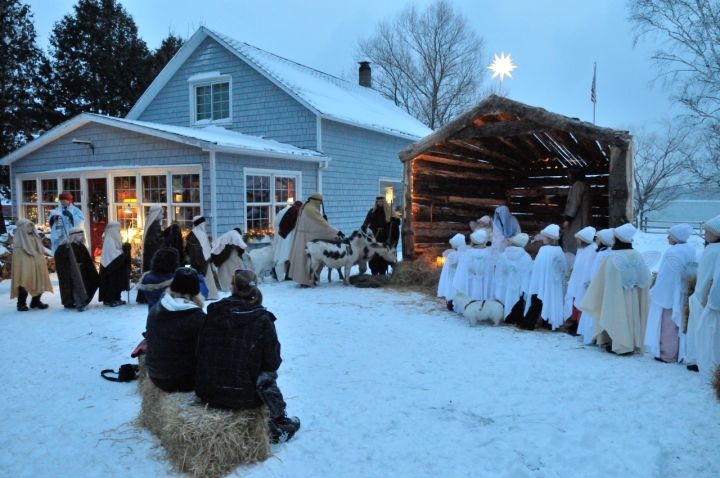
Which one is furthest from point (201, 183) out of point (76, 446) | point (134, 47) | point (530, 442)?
point (134, 47)

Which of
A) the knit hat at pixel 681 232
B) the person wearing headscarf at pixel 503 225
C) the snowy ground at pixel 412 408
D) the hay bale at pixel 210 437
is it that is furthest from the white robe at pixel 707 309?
the person wearing headscarf at pixel 503 225

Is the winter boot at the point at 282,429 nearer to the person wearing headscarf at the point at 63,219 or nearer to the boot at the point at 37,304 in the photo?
the boot at the point at 37,304

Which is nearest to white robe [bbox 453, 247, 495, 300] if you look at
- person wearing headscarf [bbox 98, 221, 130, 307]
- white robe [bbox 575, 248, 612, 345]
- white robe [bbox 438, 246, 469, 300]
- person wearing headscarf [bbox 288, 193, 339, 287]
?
white robe [bbox 438, 246, 469, 300]

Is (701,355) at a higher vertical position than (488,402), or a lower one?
higher

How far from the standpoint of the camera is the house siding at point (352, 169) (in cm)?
1628

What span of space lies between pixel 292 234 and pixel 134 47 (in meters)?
20.4

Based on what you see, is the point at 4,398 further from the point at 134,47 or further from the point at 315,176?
the point at 134,47

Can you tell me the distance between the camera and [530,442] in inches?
161

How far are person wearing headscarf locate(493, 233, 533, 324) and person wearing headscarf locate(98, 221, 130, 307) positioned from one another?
581 cm

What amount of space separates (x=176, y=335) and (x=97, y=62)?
86.4ft

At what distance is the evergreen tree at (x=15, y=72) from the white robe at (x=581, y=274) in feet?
71.0

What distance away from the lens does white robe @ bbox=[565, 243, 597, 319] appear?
6965mm

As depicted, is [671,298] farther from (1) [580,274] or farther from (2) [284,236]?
(2) [284,236]

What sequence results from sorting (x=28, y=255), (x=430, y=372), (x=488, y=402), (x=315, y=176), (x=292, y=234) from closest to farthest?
(x=488, y=402) → (x=430, y=372) → (x=28, y=255) → (x=292, y=234) → (x=315, y=176)
